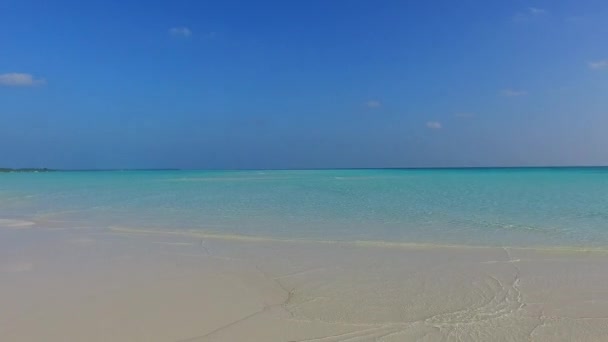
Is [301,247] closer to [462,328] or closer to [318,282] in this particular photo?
[318,282]

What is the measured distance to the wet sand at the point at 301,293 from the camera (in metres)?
3.49

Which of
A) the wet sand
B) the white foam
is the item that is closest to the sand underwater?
the wet sand

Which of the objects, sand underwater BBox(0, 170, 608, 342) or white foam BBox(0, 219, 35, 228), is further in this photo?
white foam BBox(0, 219, 35, 228)

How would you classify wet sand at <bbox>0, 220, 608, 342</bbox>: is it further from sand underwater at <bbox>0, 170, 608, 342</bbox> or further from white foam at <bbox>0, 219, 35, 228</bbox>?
white foam at <bbox>0, 219, 35, 228</bbox>

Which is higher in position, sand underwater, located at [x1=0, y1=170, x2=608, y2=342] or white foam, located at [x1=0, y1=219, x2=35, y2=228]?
sand underwater, located at [x1=0, y1=170, x2=608, y2=342]

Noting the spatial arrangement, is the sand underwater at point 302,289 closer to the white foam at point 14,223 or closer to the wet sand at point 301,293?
the wet sand at point 301,293

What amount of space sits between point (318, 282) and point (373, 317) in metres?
1.30

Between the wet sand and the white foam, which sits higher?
the wet sand

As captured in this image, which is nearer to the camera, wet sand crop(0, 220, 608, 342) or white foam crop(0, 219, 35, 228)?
wet sand crop(0, 220, 608, 342)

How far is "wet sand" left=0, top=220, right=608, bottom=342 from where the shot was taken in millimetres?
→ 3488

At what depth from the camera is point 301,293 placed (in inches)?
180

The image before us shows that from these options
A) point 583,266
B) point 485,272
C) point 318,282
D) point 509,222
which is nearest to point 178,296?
point 318,282

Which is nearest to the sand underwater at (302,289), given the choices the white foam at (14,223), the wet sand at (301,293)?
the wet sand at (301,293)

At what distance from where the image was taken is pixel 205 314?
3879 millimetres
